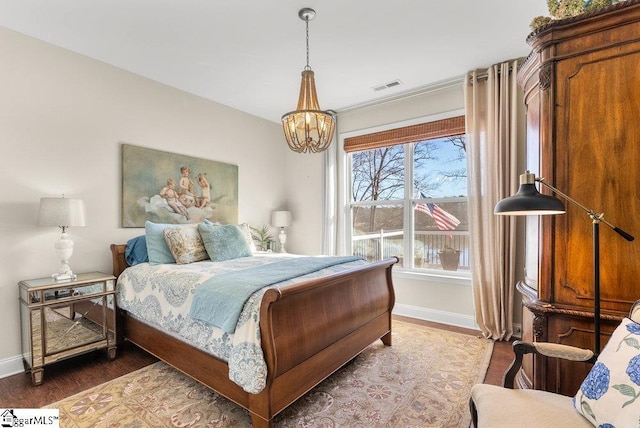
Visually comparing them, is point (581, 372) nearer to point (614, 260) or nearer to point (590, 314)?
point (590, 314)

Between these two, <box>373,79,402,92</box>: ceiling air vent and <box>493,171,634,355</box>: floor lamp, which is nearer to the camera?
<box>493,171,634,355</box>: floor lamp

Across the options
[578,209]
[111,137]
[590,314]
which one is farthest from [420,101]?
[111,137]

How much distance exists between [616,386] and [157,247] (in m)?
3.17

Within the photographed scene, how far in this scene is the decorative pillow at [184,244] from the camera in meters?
2.92

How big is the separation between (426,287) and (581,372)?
219 centimetres

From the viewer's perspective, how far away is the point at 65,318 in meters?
2.50

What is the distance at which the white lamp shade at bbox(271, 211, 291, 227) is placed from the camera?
181 inches

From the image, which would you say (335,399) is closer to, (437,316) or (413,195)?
(437,316)

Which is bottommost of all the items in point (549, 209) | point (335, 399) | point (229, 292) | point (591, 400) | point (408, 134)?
point (335, 399)

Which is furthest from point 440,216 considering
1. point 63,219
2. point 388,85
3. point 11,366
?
point 11,366

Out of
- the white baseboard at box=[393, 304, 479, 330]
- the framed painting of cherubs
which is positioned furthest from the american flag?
the framed painting of cherubs

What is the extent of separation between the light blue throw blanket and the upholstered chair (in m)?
1.26

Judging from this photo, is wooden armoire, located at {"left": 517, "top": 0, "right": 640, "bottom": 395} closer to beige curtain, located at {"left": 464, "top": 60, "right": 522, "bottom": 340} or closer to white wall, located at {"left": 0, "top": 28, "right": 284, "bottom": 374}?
beige curtain, located at {"left": 464, "top": 60, "right": 522, "bottom": 340}

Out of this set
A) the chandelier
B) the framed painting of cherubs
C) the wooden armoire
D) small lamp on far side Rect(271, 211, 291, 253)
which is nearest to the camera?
the wooden armoire
